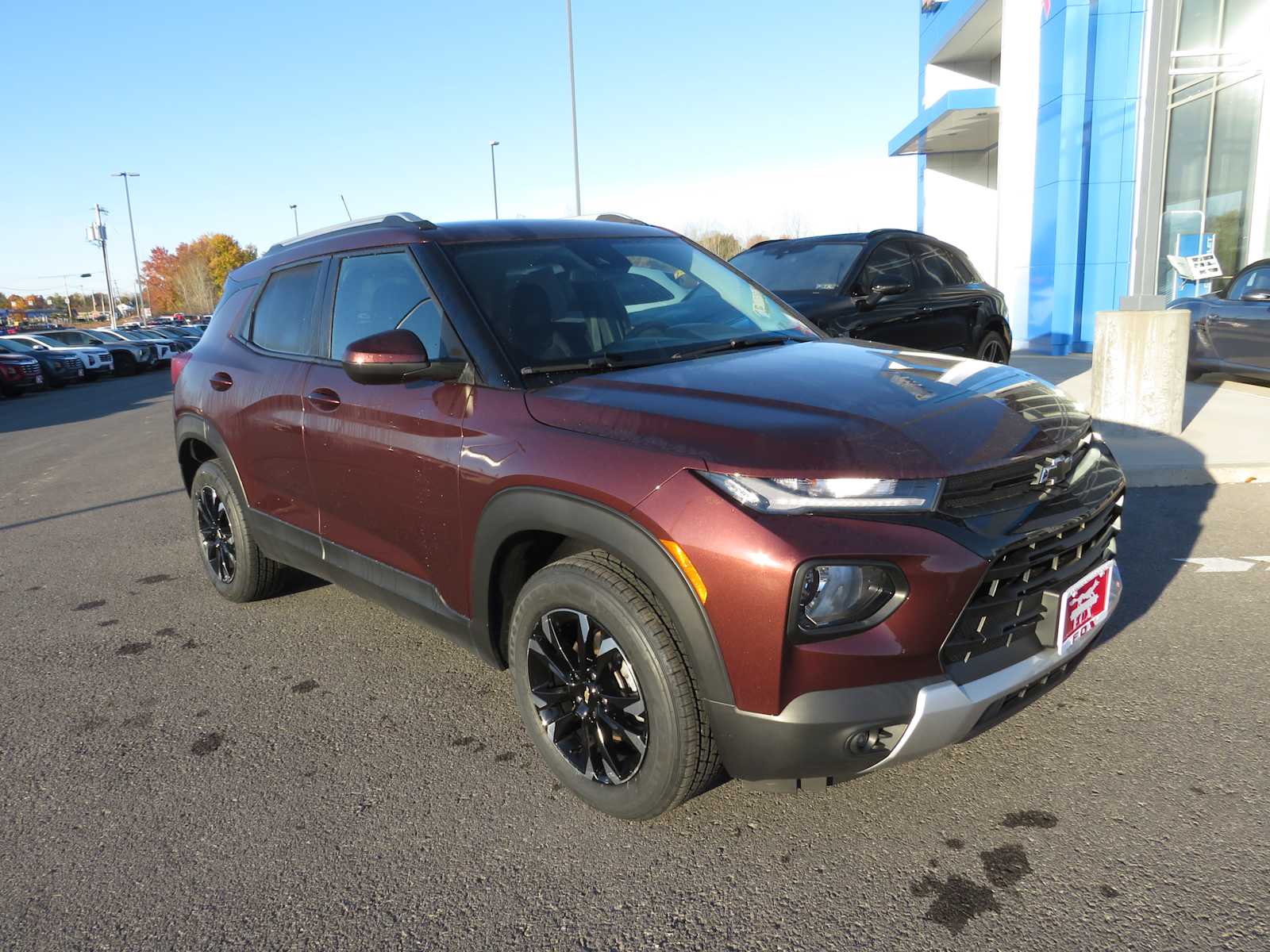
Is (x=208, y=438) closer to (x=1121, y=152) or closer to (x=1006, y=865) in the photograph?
(x=1006, y=865)

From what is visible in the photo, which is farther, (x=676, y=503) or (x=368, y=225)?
(x=368, y=225)

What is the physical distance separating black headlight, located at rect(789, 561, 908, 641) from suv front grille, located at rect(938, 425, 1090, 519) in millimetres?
251

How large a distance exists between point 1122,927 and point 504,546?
6.19ft

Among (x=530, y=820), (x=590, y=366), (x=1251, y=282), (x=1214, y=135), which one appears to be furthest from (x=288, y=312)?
(x=1214, y=135)

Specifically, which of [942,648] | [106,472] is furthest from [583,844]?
[106,472]

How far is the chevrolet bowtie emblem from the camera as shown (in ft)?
8.38

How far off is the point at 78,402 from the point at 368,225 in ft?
65.6

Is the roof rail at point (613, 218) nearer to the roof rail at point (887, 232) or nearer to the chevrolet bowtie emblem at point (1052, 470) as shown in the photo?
the chevrolet bowtie emblem at point (1052, 470)

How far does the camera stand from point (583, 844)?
2658 millimetres

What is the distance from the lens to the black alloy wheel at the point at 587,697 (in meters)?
2.61

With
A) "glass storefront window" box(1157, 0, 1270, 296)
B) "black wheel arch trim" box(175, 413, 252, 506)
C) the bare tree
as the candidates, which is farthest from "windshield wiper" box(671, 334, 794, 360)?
the bare tree

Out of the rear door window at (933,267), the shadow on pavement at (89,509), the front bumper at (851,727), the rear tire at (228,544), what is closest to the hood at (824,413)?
the front bumper at (851,727)

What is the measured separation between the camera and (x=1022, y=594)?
2.46 metres

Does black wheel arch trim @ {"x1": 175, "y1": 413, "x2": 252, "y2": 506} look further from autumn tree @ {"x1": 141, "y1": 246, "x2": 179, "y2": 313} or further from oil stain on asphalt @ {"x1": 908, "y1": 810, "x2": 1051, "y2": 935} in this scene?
autumn tree @ {"x1": 141, "y1": 246, "x2": 179, "y2": 313}
